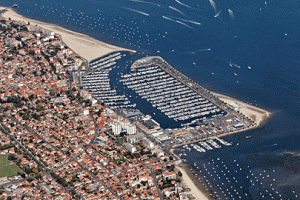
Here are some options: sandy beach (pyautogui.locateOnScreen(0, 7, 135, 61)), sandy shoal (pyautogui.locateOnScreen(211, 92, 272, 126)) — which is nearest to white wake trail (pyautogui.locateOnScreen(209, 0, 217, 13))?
sandy beach (pyautogui.locateOnScreen(0, 7, 135, 61))

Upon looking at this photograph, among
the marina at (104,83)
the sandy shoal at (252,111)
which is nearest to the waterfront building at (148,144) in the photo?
the marina at (104,83)

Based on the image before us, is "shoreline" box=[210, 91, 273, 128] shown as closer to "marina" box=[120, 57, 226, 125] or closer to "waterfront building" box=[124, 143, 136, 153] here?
"marina" box=[120, 57, 226, 125]

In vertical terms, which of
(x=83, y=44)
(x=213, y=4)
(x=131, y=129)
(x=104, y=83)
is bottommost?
(x=131, y=129)

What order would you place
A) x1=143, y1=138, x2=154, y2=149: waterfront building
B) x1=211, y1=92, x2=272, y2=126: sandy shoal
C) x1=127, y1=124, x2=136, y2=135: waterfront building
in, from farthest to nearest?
x1=211, y1=92, x2=272, y2=126: sandy shoal → x1=127, y1=124, x2=136, y2=135: waterfront building → x1=143, y1=138, x2=154, y2=149: waterfront building

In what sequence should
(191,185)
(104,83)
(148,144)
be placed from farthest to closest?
1. (104,83)
2. (148,144)
3. (191,185)

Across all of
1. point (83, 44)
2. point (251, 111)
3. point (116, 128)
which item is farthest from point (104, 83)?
point (251, 111)

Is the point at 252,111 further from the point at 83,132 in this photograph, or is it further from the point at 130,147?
the point at 83,132

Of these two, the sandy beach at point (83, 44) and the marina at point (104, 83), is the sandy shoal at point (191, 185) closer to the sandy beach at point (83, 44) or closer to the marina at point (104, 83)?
the marina at point (104, 83)
